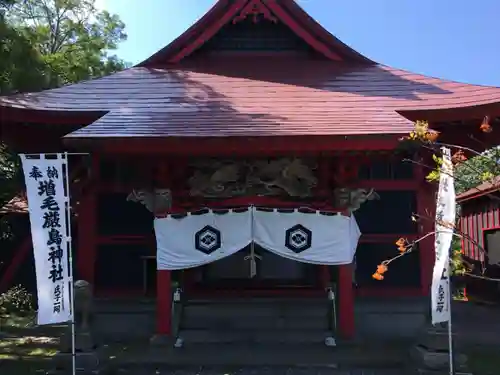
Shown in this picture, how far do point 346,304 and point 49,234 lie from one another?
4094mm

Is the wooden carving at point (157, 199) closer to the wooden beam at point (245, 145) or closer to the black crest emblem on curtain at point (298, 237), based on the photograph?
the wooden beam at point (245, 145)

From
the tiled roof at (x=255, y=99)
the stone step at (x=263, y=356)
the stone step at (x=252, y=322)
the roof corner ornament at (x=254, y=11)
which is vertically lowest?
the stone step at (x=263, y=356)

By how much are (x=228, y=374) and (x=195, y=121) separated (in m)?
3.45

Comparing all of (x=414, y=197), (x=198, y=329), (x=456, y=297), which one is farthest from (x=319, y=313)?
(x=456, y=297)

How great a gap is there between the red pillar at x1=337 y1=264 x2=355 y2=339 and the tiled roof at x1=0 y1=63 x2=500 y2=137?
2.07 meters

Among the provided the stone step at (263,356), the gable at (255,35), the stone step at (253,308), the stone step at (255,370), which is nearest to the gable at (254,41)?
the gable at (255,35)

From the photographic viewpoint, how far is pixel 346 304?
724 cm

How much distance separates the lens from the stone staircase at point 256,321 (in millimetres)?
7512

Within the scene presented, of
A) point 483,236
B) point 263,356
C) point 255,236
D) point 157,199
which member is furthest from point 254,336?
point 483,236

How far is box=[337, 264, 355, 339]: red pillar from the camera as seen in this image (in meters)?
7.24

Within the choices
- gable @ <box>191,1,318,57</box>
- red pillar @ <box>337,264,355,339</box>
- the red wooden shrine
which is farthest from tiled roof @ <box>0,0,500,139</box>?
the red wooden shrine

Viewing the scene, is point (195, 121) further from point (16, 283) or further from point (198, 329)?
point (16, 283)

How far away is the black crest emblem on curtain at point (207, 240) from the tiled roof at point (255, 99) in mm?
1365

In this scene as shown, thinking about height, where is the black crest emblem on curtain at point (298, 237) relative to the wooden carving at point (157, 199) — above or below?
below
